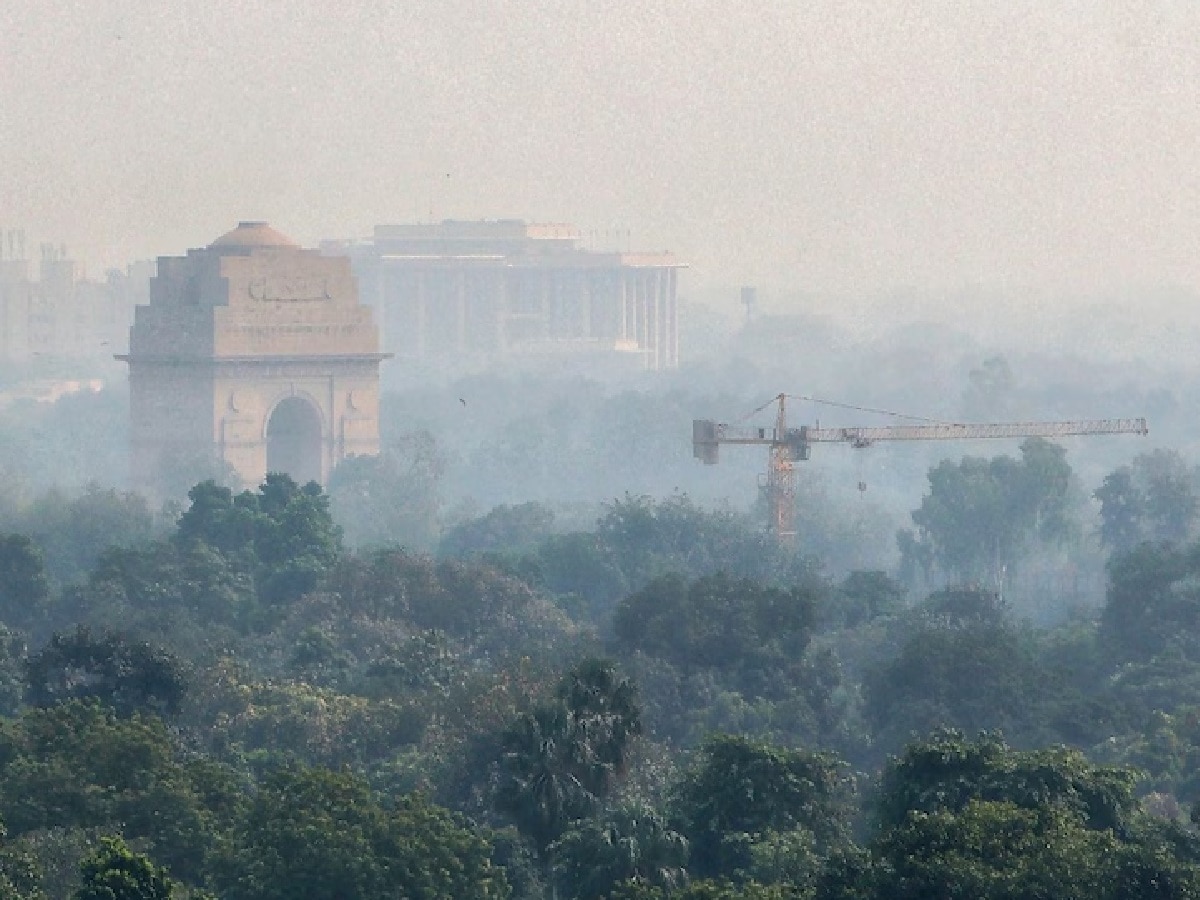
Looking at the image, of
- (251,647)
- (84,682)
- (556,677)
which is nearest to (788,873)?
(556,677)

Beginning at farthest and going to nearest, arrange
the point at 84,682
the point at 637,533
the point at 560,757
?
the point at 637,533, the point at 84,682, the point at 560,757

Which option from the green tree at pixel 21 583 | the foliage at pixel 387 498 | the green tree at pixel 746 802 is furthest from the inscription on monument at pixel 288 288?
the green tree at pixel 746 802

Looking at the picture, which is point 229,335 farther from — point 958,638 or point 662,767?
point 662,767

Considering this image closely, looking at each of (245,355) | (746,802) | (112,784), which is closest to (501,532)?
(245,355)

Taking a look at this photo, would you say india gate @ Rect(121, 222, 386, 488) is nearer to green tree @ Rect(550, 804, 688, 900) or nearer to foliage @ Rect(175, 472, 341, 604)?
foliage @ Rect(175, 472, 341, 604)

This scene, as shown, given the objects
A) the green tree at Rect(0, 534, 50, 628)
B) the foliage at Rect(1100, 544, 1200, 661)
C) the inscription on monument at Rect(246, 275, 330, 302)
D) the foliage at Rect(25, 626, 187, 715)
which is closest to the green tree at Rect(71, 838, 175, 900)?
the foliage at Rect(25, 626, 187, 715)

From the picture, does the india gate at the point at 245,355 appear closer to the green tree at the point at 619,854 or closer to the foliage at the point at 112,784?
the foliage at the point at 112,784

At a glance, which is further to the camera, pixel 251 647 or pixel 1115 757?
pixel 251 647
